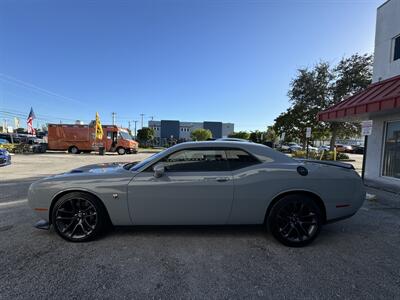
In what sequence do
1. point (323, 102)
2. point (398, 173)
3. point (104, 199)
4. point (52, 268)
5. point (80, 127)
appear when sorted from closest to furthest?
1. point (52, 268)
2. point (104, 199)
3. point (398, 173)
4. point (323, 102)
5. point (80, 127)

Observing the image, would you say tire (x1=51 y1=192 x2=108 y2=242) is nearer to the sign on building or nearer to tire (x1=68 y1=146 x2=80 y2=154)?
the sign on building

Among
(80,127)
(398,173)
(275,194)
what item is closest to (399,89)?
(398,173)

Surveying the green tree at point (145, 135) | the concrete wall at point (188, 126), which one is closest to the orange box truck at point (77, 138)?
the green tree at point (145, 135)

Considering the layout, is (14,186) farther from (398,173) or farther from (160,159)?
(398,173)

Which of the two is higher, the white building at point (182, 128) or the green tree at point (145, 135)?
the white building at point (182, 128)

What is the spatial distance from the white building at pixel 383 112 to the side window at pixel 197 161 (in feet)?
20.2

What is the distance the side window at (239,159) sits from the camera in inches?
126

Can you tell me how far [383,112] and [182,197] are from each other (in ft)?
26.1

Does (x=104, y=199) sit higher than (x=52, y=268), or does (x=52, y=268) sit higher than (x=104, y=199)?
(x=104, y=199)

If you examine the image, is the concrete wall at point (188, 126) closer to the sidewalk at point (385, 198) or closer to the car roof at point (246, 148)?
the sidewalk at point (385, 198)

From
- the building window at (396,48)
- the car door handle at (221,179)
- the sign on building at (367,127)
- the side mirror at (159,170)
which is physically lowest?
the car door handle at (221,179)

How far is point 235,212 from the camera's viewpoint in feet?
10.2

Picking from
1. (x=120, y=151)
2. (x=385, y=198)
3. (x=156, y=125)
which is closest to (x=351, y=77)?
(x=385, y=198)

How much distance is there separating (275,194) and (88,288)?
2442mm
